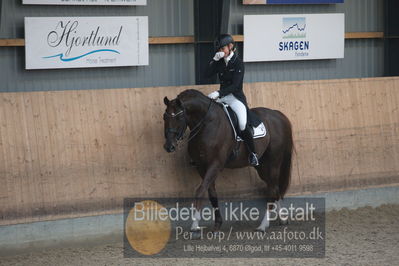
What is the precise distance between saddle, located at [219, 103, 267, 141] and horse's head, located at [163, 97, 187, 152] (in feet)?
2.72

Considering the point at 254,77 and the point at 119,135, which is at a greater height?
the point at 254,77

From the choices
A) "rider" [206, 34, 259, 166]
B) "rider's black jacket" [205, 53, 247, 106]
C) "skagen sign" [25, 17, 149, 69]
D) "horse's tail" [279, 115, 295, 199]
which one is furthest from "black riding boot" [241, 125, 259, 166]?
"skagen sign" [25, 17, 149, 69]

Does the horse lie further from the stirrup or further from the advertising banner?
the advertising banner

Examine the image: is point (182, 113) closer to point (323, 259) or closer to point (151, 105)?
point (151, 105)

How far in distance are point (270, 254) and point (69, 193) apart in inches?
98.6

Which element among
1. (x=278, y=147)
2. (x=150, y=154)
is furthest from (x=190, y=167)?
(x=278, y=147)

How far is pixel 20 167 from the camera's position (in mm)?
8203

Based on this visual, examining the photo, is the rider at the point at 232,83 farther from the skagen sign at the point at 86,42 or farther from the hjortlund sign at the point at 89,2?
the hjortlund sign at the point at 89,2

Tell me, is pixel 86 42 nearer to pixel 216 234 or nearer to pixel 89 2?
pixel 89 2

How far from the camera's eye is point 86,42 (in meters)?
10.5

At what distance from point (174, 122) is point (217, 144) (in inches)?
29.1

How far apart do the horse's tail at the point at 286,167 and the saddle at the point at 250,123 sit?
1.84ft

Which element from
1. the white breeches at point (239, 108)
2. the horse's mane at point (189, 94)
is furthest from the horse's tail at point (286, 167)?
the horse's mane at point (189, 94)

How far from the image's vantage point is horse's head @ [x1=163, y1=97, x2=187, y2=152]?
8.38 m
